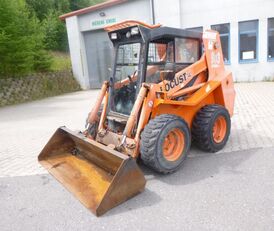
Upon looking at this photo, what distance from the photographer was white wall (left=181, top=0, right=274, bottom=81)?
12.9 m

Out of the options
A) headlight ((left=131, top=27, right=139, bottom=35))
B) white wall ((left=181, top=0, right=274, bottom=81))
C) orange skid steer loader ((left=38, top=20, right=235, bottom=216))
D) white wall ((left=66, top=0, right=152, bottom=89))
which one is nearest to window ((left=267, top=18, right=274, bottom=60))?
white wall ((left=181, top=0, right=274, bottom=81))

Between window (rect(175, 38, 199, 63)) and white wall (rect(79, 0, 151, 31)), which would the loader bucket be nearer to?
window (rect(175, 38, 199, 63))

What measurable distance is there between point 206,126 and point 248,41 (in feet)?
34.9

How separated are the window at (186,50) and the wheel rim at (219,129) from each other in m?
1.18

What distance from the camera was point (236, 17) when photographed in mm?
13242

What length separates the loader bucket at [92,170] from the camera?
3.28 m

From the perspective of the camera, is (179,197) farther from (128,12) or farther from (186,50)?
(128,12)

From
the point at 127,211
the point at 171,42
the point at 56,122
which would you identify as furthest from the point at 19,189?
the point at 56,122

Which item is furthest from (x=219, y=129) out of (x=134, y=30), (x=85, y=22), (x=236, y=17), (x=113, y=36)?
(x=85, y=22)

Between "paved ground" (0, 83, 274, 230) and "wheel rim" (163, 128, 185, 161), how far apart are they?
281mm

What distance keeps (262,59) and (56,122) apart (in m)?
10.3

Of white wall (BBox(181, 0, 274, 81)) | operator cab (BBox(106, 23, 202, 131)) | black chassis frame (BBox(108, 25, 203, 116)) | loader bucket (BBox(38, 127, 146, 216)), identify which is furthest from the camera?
white wall (BBox(181, 0, 274, 81))

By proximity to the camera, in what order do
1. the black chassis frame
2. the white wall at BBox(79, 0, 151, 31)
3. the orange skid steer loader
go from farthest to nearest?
the white wall at BBox(79, 0, 151, 31) < the black chassis frame < the orange skid steer loader

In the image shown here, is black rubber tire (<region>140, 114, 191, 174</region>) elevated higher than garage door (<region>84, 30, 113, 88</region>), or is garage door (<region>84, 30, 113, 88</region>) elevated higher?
garage door (<region>84, 30, 113, 88</region>)
